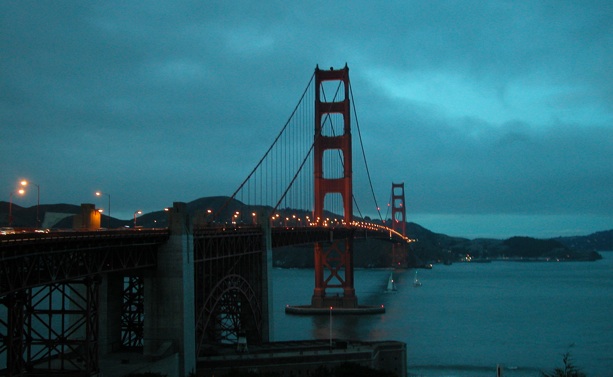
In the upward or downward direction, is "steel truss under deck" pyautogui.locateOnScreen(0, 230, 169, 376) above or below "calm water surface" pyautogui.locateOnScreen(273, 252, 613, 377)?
above

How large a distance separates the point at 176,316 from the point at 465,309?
149 feet

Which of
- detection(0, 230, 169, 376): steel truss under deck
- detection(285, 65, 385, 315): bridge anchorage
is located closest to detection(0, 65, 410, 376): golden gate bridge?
detection(0, 230, 169, 376): steel truss under deck

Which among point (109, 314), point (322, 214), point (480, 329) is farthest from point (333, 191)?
point (109, 314)

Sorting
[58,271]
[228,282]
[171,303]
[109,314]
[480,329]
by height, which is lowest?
[480,329]

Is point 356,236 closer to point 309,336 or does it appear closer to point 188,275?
point 309,336

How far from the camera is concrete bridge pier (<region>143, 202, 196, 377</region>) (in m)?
23.1

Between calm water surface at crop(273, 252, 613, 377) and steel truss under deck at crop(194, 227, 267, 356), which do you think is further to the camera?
calm water surface at crop(273, 252, 613, 377)

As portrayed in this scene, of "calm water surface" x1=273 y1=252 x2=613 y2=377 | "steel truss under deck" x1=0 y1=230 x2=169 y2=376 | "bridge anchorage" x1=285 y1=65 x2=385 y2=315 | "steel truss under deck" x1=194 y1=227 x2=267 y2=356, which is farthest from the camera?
"bridge anchorage" x1=285 y1=65 x2=385 y2=315

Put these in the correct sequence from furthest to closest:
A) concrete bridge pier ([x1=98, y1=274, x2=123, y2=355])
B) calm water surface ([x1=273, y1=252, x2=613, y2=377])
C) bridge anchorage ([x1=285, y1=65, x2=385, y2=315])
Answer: bridge anchorage ([x1=285, y1=65, x2=385, y2=315])
calm water surface ([x1=273, y1=252, x2=613, y2=377])
concrete bridge pier ([x1=98, y1=274, x2=123, y2=355])

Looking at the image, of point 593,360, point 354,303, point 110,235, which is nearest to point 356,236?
point 354,303

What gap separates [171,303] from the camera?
76.3ft

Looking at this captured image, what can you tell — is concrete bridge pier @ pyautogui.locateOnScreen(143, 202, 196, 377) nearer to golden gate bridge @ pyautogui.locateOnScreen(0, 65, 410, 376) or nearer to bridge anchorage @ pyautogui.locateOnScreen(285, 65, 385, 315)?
golden gate bridge @ pyautogui.locateOnScreen(0, 65, 410, 376)

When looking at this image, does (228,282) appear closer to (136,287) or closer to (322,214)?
(136,287)

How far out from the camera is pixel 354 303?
59.3 meters
